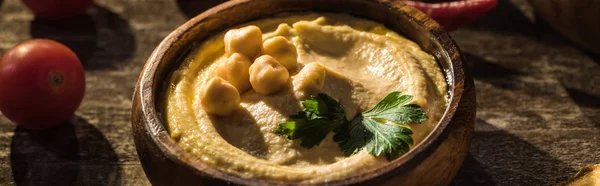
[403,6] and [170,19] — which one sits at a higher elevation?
[403,6]

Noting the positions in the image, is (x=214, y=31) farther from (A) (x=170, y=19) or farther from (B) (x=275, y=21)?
(A) (x=170, y=19)

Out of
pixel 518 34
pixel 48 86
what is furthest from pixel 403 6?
pixel 48 86

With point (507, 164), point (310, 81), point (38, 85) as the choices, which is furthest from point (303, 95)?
point (38, 85)

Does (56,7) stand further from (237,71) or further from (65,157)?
(237,71)

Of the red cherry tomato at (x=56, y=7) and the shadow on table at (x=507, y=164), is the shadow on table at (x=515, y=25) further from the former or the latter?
the red cherry tomato at (x=56, y=7)

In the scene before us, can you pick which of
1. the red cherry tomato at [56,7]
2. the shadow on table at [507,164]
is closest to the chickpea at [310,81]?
the shadow on table at [507,164]

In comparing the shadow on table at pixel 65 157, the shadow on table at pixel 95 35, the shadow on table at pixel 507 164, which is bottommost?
the shadow on table at pixel 507 164
